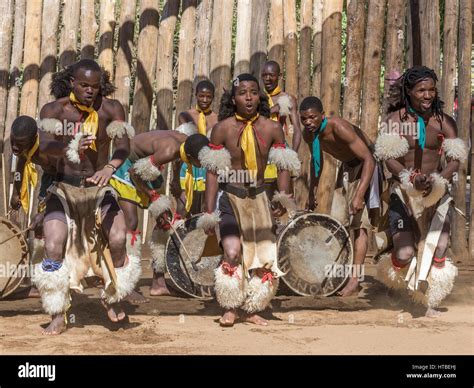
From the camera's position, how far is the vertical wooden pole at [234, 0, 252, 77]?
36.5 feet

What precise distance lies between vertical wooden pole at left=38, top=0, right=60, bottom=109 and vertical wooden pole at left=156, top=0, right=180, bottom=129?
4.16 ft

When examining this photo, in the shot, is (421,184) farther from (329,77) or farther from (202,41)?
(202,41)

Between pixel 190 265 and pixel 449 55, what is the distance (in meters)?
4.12

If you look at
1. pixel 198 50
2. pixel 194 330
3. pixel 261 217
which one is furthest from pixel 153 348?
pixel 198 50

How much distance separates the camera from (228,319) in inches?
289

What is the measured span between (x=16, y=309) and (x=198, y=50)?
4303 mm

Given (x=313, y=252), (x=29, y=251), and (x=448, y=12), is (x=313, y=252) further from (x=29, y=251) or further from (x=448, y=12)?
(x=448, y=12)

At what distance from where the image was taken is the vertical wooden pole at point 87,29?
11109 millimetres

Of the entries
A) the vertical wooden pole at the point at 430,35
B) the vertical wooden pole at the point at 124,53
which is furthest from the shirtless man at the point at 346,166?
the vertical wooden pole at the point at 124,53

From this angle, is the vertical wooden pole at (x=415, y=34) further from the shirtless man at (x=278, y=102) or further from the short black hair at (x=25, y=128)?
the short black hair at (x=25, y=128)

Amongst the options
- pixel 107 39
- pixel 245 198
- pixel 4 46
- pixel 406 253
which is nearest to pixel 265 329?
pixel 245 198

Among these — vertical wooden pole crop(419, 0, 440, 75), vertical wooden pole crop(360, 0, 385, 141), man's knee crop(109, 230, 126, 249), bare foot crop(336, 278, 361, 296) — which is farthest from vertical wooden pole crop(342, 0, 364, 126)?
man's knee crop(109, 230, 126, 249)

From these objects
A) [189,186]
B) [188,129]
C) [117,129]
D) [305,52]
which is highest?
[305,52]

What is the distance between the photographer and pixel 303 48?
11164 mm
